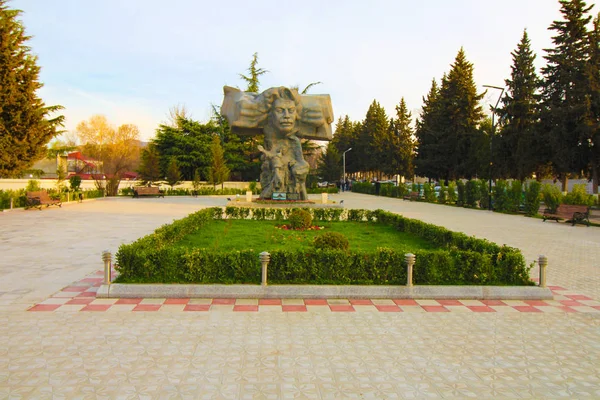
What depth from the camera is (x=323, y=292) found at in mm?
6633

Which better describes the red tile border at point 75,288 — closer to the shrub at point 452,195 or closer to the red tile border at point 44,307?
the red tile border at point 44,307

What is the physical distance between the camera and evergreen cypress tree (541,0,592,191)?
30672 mm

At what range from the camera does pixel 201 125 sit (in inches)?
1941

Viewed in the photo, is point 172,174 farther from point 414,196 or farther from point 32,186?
point 414,196

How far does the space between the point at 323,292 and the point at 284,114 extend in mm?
15733

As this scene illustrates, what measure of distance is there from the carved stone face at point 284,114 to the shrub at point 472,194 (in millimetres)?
13638

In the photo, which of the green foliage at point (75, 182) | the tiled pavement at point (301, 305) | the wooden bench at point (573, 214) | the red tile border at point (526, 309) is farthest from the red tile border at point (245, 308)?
the green foliage at point (75, 182)

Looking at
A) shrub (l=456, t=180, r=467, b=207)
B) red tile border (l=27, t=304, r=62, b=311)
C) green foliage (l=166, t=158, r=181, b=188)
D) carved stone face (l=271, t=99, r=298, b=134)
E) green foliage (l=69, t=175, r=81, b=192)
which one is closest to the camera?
red tile border (l=27, t=304, r=62, b=311)

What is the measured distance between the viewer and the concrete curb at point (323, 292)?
21.3 feet

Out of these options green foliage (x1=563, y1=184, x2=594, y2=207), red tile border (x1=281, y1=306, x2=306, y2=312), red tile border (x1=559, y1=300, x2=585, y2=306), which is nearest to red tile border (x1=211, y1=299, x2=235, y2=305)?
red tile border (x1=281, y1=306, x2=306, y2=312)

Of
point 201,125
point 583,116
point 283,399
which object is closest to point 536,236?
point 283,399

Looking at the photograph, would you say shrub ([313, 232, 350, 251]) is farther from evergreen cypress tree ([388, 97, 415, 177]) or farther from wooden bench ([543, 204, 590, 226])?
evergreen cypress tree ([388, 97, 415, 177])

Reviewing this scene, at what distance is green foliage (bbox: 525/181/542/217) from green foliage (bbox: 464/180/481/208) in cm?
551

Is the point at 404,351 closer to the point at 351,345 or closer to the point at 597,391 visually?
the point at 351,345
